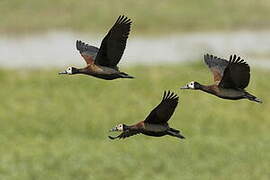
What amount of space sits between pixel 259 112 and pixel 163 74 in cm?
577

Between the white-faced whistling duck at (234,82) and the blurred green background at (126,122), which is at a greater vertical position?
the white-faced whistling duck at (234,82)

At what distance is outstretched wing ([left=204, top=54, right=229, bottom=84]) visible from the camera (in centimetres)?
661

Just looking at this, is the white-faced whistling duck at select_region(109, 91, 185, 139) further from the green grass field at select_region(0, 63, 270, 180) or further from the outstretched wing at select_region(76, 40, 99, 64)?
the green grass field at select_region(0, 63, 270, 180)

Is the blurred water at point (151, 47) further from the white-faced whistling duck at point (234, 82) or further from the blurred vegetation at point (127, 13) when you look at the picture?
the white-faced whistling duck at point (234, 82)

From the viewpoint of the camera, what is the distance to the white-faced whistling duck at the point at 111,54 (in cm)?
604

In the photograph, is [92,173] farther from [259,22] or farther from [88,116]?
[259,22]

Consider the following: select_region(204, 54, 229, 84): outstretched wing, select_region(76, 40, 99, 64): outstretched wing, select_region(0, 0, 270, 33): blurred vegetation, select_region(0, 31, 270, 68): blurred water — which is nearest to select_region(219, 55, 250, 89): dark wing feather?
select_region(204, 54, 229, 84): outstretched wing

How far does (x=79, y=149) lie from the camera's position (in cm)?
3294

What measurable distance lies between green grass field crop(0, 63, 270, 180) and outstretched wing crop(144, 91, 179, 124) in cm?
2404

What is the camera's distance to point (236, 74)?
598 cm

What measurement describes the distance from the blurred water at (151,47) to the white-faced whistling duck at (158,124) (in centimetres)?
4284

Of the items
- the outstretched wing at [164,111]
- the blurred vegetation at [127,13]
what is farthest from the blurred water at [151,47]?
the outstretched wing at [164,111]

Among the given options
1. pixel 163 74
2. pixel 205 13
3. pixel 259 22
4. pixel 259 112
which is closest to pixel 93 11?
pixel 205 13

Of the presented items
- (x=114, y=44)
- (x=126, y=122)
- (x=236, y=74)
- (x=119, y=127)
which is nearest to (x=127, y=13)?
(x=126, y=122)
